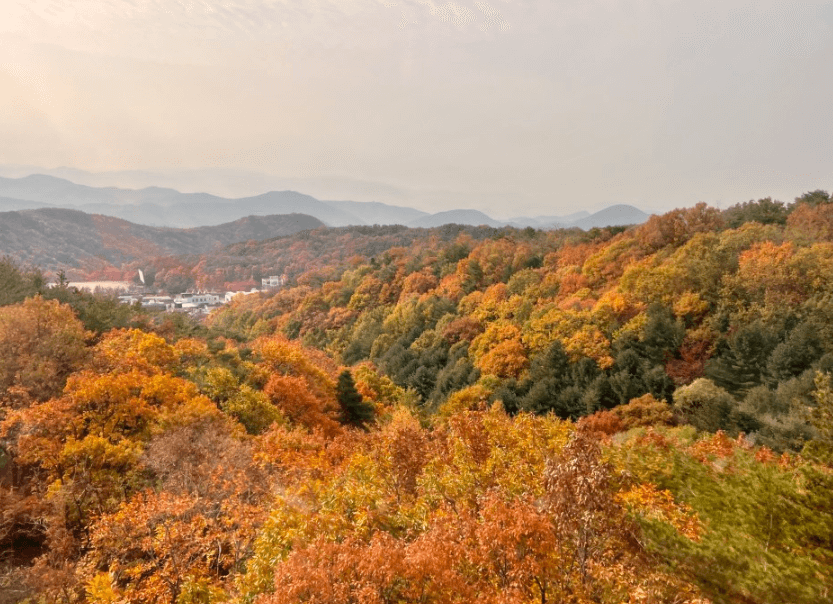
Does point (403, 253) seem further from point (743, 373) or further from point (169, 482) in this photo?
point (169, 482)

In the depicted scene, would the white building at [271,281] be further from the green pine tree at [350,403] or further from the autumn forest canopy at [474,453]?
the green pine tree at [350,403]

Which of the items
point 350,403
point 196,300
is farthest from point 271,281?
point 350,403

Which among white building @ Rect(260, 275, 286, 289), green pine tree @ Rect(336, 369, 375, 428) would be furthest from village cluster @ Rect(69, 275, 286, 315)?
green pine tree @ Rect(336, 369, 375, 428)

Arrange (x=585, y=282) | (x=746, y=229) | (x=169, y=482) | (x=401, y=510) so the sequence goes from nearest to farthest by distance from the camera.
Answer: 1. (x=401, y=510)
2. (x=169, y=482)
3. (x=746, y=229)
4. (x=585, y=282)

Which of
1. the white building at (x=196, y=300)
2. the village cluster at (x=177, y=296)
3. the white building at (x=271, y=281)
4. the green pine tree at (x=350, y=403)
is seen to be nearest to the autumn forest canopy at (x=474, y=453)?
the green pine tree at (x=350, y=403)

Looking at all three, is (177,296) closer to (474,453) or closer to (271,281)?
(271,281)

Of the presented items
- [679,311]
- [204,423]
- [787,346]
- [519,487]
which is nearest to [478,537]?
[519,487]

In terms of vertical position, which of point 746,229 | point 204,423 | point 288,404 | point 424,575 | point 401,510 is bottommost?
point 288,404

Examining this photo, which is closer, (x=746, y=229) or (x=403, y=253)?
(x=746, y=229)
